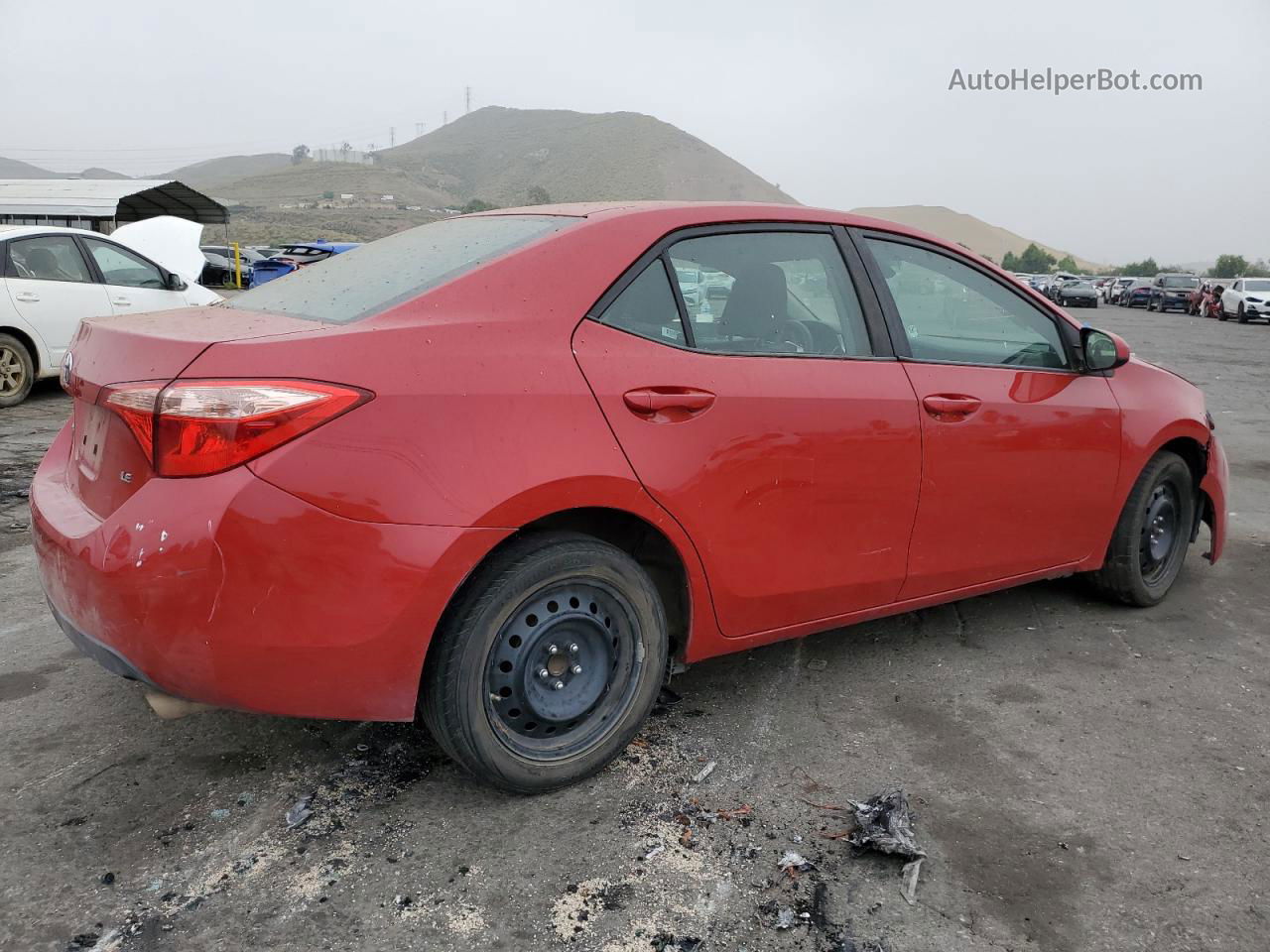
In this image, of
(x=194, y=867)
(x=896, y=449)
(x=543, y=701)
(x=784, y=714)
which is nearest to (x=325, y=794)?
(x=194, y=867)

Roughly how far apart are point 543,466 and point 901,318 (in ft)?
5.02

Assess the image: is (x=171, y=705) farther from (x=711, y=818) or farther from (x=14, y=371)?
(x=14, y=371)

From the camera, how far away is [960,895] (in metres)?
2.38

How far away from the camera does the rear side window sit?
111 inches

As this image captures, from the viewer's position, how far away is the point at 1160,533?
445cm

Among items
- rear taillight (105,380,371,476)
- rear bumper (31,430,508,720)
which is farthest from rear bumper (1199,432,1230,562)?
rear taillight (105,380,371,476)

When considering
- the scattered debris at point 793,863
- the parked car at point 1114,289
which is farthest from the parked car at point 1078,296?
the scattered debris at point 793,863

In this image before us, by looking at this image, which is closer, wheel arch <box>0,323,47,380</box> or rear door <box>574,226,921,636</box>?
rear door <box>574,226,921,636</box>

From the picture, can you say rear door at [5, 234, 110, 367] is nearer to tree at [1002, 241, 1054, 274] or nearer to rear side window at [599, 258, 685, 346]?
rear side window at [599, 258, 685, 346]

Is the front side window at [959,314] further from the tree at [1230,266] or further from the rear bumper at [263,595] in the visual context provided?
the tree at [1230,266]

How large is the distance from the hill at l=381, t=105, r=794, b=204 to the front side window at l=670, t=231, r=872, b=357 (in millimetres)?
126541

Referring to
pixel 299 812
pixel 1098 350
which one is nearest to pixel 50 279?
pixel 299 812

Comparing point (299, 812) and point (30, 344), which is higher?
point (30, 344)

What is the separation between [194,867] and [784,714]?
1.79 metres
